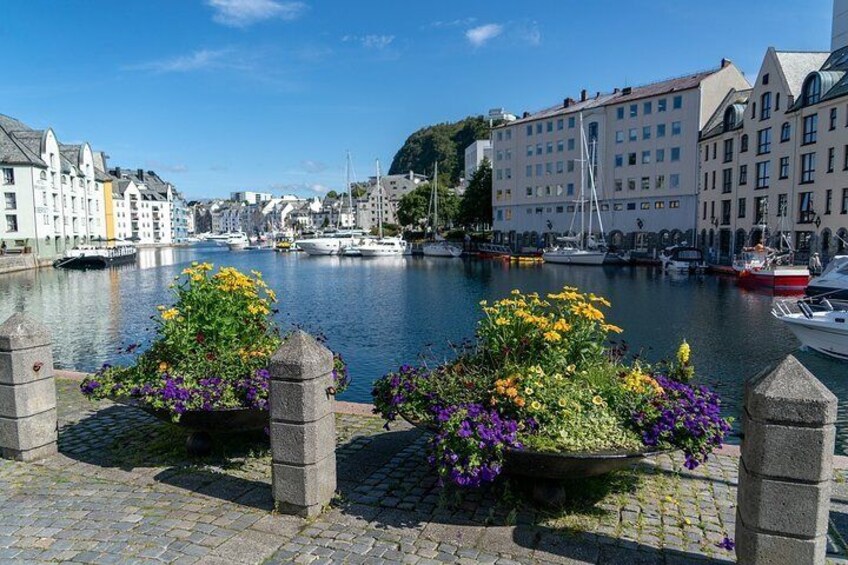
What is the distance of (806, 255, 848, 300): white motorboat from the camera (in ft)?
98.4

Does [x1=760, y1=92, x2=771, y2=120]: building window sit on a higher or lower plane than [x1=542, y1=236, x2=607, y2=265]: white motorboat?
higher

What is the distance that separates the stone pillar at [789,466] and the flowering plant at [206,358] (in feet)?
15.2

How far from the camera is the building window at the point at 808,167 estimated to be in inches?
1940

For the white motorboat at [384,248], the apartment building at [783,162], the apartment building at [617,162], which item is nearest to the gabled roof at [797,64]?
the apartment building at [783,162]

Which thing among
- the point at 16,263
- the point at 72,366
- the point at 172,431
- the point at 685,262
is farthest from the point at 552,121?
the point at 172,431

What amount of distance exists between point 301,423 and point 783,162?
58.3 metres

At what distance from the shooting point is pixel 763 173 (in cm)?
5662

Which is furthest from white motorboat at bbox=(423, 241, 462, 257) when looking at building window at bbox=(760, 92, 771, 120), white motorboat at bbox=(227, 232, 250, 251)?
white motorboat at bbox=(227, 232, 250, 251)

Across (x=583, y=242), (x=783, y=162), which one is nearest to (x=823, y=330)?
(x=783, y=162)

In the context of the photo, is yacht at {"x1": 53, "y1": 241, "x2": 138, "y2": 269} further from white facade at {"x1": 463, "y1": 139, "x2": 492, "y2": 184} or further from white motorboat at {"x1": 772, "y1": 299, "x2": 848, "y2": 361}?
white facade at {"x1": 463, "y1": 139, "x2": 492, "y2": 184}

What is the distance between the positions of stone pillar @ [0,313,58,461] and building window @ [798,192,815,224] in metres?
54.7

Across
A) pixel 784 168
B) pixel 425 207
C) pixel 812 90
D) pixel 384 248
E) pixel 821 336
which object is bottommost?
pixel 821 336

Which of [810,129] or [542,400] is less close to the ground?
[810,129]

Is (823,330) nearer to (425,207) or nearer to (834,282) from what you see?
(834,282)
